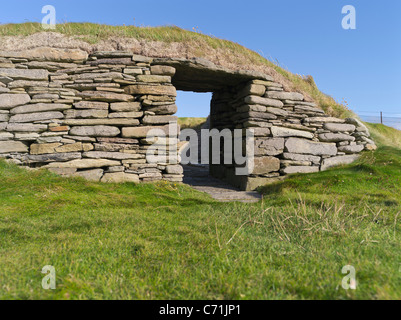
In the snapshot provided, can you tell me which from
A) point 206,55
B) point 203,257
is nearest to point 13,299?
point 203,257

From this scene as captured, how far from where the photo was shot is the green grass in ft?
9.07

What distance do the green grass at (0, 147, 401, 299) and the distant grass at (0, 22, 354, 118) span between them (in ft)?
17.1

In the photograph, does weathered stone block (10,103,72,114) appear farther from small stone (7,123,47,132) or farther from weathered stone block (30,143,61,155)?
weathered stone block (30,143,61,155)

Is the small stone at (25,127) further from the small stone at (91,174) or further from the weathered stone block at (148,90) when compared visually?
the weathered stone block at (148,90)

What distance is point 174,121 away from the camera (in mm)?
9055

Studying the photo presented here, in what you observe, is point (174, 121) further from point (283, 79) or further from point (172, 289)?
point (172, 289)

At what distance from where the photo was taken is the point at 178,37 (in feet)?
33.7

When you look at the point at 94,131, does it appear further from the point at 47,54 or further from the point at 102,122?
the point at 47,54

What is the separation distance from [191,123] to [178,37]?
46.1ft

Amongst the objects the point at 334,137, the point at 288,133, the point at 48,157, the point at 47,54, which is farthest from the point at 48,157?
the point at 334,137

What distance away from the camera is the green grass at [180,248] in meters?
2.76

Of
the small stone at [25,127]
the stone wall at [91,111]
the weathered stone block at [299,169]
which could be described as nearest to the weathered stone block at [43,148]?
the stone wall at [91,111]

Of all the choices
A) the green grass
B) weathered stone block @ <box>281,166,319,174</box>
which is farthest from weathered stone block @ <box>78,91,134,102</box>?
weathered stone block @ <box>281,166,319,174</box>

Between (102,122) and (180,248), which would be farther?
(102,122)
